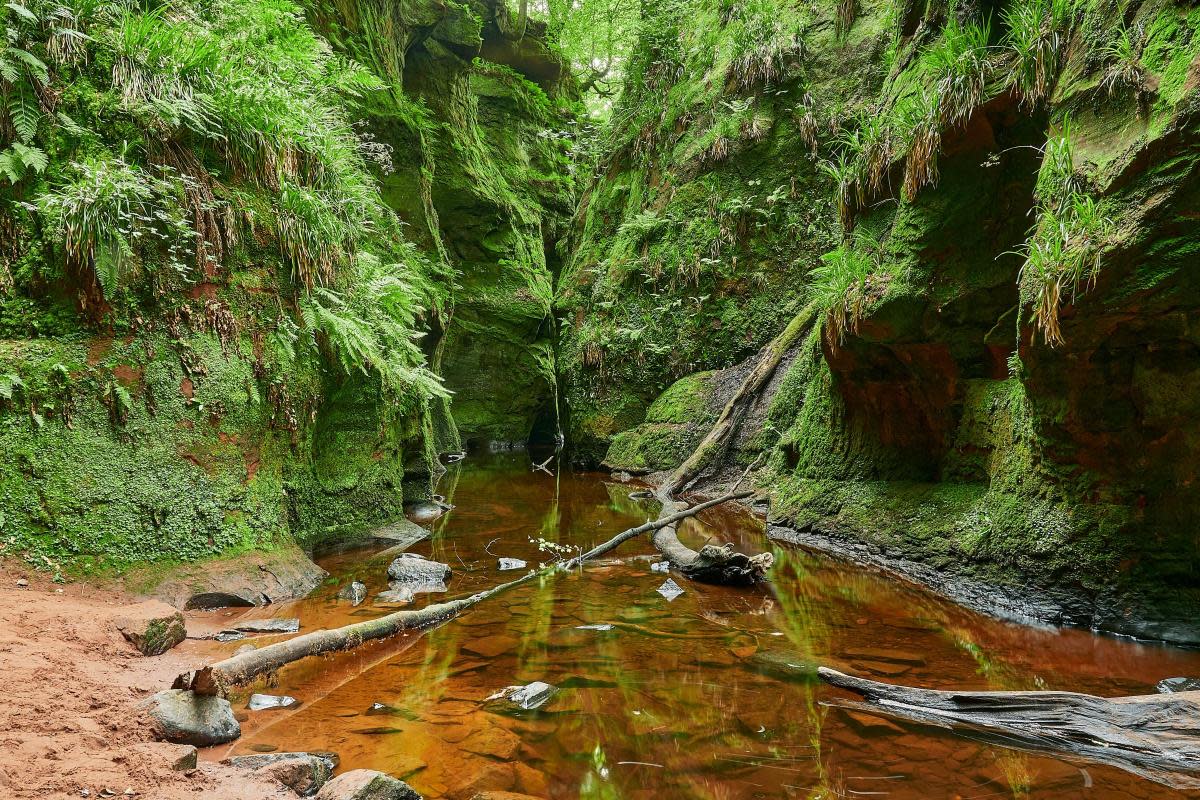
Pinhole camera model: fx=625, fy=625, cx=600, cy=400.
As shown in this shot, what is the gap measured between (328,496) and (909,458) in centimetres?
655

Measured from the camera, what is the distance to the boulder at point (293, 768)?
2.50 metres

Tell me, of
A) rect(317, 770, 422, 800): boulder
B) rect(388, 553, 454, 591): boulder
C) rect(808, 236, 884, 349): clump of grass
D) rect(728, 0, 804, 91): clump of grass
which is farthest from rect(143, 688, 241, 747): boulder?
rect(728, 0, 804, 91): clump of grass

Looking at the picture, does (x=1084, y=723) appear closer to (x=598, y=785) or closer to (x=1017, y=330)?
(x=598, y=785)

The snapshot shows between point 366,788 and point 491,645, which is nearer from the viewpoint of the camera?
point 366,788

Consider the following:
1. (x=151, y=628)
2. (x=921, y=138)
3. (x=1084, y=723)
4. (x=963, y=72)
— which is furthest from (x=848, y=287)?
(x=151, y=628)

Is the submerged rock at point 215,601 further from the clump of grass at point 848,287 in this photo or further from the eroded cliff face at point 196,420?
the clump of grass at point 848,287

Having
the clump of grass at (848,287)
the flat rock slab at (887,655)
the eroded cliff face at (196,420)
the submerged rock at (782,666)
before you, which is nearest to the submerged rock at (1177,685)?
the flat rock slab at (887,655)

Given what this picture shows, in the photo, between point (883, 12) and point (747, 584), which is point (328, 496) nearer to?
point (747, 584)

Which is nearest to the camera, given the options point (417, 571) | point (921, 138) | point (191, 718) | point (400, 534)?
point (191, 718)

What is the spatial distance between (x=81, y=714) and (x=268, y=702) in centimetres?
86

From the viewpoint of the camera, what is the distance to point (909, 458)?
695cm

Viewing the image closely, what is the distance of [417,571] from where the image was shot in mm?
5836

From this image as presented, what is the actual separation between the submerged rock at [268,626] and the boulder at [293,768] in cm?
182

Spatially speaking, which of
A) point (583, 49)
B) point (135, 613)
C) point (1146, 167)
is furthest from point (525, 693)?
point (583, 49)
